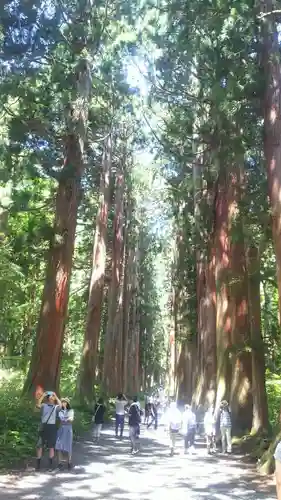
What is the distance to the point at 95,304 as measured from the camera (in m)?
23.5

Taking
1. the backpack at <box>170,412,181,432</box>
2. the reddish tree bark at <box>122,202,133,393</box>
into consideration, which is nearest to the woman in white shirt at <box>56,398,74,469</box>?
the backpack at <box>170,412,181,432</box>

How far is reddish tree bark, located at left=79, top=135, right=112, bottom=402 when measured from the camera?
22109 millimetres

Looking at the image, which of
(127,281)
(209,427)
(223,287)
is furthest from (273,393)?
(127,281)

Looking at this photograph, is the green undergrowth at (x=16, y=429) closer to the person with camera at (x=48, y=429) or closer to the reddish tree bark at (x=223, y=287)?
the person with camera at (x=48, y=429)

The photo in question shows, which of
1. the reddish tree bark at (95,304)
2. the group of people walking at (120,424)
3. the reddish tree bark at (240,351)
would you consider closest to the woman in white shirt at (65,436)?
the group of people walking at (120,424)

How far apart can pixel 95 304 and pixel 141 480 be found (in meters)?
13.8

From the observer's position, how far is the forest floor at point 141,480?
27.5ft

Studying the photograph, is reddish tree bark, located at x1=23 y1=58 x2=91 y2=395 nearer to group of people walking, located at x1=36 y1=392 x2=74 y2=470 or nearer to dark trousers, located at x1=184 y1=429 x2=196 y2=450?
group of people walking, located at x1=36 y1=392 x2=74 y2=470

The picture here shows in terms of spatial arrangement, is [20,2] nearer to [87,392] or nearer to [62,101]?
[62,101]

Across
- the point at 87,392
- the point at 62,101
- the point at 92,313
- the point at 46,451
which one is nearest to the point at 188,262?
the point at 92,313

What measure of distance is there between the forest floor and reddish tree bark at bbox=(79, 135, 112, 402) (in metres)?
7.89

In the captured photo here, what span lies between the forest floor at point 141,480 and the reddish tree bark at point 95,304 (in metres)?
7.89

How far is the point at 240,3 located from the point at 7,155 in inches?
256

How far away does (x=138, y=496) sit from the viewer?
8.29 metres
